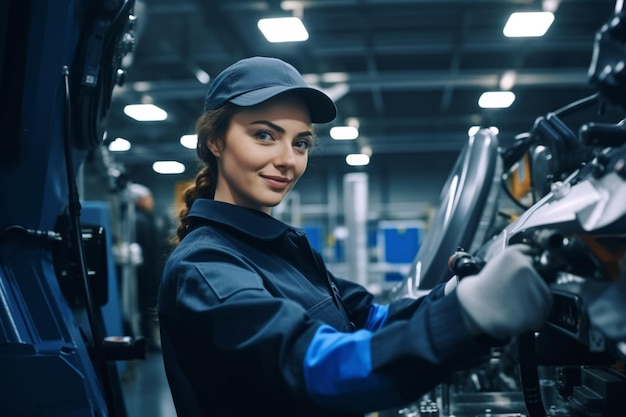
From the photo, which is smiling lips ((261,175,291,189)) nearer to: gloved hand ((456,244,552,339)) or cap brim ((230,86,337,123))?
cap brim ((230,86,337,123))

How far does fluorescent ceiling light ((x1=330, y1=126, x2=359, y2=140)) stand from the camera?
11.9 m

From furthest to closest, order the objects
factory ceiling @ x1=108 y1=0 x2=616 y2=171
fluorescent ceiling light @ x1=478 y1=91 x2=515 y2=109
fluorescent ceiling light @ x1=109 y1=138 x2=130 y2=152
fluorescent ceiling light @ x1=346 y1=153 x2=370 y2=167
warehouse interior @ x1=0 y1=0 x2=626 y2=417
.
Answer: fluorescent ceiling light @ x1=346 y1=153 x2=370 y2=167
fluorescent ceiling light @ x1=109 y1=138 x2=130 y2=152
fluorescent ceiling light @ x1=478 y1=91 x2=515 y2=109
factory ceiling @ x1=108 y1=0 x2=616 y2=171
warehouse interior @ x1=0 y1=0 x2=626 y2=417

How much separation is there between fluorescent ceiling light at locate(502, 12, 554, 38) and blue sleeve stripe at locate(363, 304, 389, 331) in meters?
5.51

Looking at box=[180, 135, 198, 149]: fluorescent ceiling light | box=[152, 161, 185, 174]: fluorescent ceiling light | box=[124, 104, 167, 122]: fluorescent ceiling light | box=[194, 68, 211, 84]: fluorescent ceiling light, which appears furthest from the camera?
box=[152, 161, 185, 174]: fluorescent ceiling light

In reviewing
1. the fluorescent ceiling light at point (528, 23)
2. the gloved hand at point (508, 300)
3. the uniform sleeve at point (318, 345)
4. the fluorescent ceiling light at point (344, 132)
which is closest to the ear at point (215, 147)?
the uniform sleeve at point (318, 345)

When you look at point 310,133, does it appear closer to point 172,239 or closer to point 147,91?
point 172,239

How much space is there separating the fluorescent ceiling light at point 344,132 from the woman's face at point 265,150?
33.9ft

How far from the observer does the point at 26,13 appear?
61.9 inches

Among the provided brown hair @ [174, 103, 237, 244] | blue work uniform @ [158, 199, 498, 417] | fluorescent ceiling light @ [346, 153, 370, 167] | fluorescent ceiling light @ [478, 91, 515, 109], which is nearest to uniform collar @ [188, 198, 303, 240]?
blue work uniform @ [158, 199, 498, 417]

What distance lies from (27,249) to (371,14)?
6.29 meters

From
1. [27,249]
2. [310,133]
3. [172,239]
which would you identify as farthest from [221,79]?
[27,249]

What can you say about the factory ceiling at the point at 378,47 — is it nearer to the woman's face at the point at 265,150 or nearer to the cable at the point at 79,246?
the cable at the point at 79,246

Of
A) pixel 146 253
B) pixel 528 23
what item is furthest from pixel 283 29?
pixel 146 253

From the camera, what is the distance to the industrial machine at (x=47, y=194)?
159 cm
